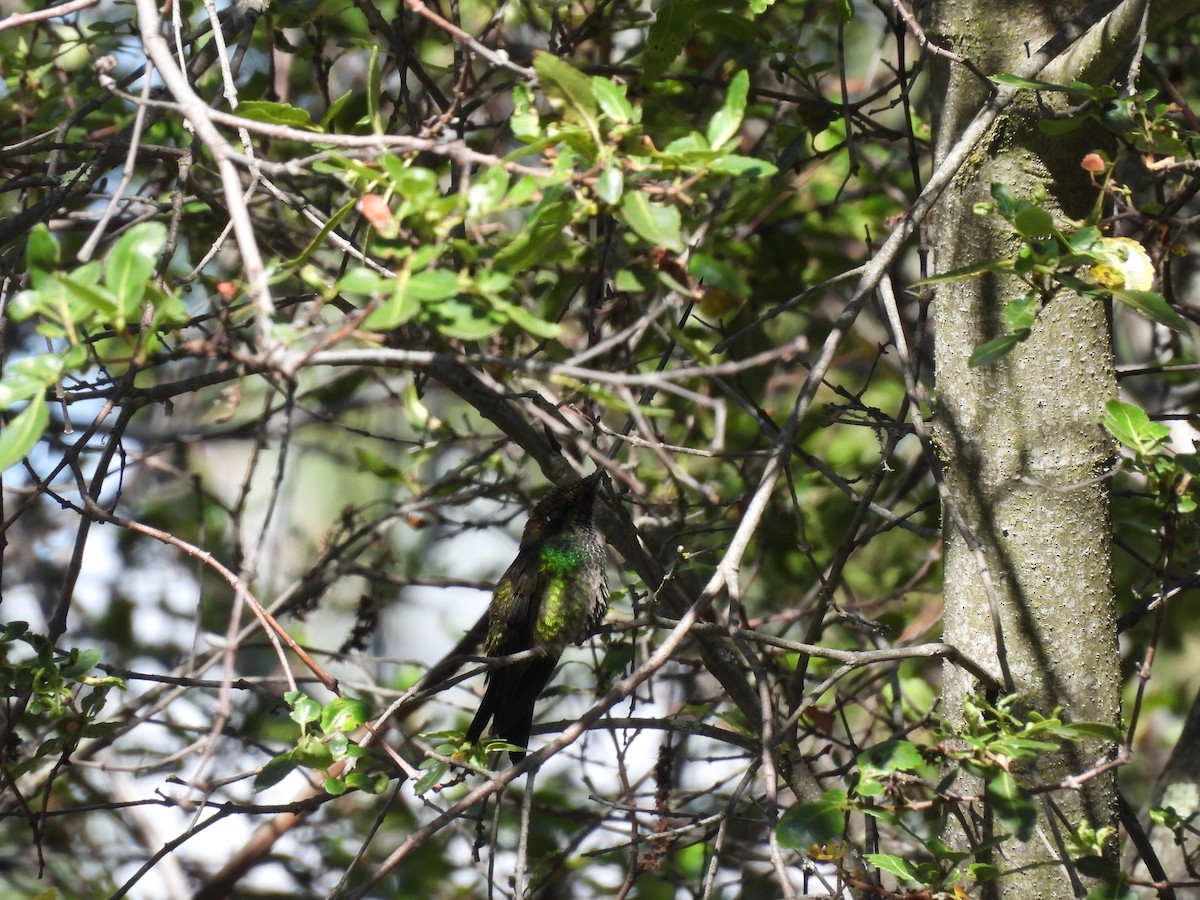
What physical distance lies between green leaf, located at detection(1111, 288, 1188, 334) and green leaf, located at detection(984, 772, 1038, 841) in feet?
2.43

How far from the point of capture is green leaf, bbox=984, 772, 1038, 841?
1707mm

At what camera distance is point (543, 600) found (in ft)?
11.5

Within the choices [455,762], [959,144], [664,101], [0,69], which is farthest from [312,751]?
[0,69]

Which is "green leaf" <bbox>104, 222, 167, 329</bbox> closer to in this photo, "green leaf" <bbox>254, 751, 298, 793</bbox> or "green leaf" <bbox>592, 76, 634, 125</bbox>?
"green leaf" <bbox>592, 76, 634, 125</bbox>

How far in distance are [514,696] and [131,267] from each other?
Answer: 2019 millimetres

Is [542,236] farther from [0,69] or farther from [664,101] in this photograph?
[0,69]

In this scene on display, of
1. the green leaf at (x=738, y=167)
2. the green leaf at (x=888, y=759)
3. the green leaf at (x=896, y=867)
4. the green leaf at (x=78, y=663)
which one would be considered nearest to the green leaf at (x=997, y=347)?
the green leaf at (x=738, y=167)

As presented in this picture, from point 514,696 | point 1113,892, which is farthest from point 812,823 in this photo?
point 514,696

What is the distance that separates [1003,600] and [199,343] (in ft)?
5.24

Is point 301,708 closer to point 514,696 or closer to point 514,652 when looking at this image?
point 514,696

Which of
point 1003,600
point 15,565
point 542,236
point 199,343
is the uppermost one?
point 15,565

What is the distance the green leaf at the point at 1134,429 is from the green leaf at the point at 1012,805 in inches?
27.7

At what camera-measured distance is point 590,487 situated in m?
3.18

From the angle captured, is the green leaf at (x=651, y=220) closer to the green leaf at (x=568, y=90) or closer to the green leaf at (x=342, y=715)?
the green leaf at (x=568, y=90)
